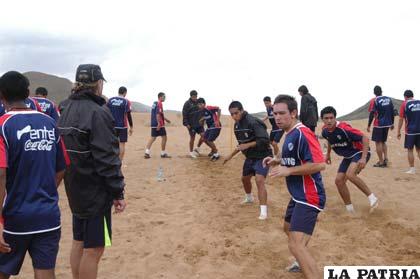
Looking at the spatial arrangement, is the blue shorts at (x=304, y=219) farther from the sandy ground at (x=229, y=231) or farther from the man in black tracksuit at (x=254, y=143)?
the man in black tracksuit at (x=254, y=143)

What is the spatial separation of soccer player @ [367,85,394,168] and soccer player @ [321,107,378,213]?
426cm

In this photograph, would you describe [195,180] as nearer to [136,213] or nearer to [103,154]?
[136,213]

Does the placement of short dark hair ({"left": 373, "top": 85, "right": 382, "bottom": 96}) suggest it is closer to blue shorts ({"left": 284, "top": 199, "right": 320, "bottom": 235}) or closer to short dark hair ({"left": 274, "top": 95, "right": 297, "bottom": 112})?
short dark hair ({"left": 274, "top": 95, "right": 297, "bottom": 112})

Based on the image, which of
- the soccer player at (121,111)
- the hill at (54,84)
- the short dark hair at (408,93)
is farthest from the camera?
the hill at (54,84)

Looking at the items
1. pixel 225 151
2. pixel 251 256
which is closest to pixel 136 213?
pixel 251 256

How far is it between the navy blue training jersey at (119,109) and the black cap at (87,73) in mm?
7431

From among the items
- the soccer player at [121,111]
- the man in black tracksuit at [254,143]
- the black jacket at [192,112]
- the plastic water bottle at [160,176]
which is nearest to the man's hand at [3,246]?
the man in black tracksuit at [254,143]

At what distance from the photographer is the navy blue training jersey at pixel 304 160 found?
14.6ft

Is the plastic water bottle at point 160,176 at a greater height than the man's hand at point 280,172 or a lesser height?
lesser

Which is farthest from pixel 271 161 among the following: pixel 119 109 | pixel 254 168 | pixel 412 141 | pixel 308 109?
pixel 412 141

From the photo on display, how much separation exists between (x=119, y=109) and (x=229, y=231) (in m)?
5.48

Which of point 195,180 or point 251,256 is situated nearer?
point 251,256

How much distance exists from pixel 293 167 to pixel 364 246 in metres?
2.45

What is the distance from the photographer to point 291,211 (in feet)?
16.3
